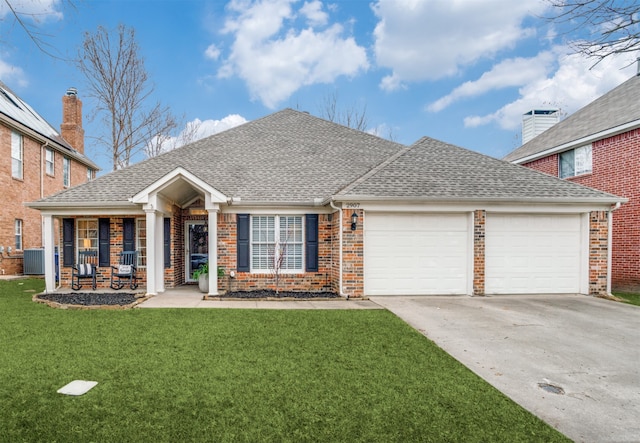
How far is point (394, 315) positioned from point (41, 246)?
18.3 meters

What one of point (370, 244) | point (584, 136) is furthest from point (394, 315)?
point (584, 136)

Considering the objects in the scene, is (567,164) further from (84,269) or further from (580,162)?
(84,269)

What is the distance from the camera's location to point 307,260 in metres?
10.8

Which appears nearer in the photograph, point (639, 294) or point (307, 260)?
point (307, 260)

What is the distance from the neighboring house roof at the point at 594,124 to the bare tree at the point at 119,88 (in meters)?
20.1

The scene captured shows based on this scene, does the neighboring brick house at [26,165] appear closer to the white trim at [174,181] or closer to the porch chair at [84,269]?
the porch chair at [84,269]

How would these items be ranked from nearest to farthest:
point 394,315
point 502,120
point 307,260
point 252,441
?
point 252,441, point 394,315, point 307,260, point 502,120

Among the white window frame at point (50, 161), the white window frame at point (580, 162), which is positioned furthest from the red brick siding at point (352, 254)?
the white window frame at point (50, 161)

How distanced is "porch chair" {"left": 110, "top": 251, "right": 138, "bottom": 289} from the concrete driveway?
7.04 metres

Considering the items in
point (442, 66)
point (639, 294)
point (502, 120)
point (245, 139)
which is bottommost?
point (639, 294)

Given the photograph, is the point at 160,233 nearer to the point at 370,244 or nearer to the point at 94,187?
the point at 94,187

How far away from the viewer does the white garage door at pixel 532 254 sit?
33.7 ft

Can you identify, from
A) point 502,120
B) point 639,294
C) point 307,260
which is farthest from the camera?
point 502,120

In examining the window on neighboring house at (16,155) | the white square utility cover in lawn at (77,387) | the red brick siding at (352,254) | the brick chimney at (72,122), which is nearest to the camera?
the white square utility cover in lawn at (77,387)
